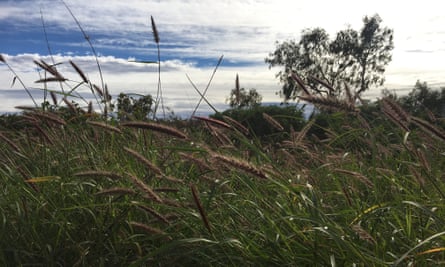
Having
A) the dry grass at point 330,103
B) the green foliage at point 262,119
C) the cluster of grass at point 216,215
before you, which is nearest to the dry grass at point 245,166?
the cluster of grass at point 216,215

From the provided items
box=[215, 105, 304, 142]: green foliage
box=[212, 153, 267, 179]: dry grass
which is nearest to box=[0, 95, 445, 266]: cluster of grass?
box=[212, 153, 267, 179]: dry grass

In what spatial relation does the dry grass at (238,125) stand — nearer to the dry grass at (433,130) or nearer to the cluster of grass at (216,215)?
the cluster of grass at (216,215)

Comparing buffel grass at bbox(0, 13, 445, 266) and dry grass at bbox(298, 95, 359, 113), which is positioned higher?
dry grass at bbox(298, 95, 359, 113)

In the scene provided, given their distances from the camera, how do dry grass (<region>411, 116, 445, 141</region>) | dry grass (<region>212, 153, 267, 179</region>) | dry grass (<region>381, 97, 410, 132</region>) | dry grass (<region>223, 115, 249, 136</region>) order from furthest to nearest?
dry grass (<region>223, 115, 249, 136</region>) < dry grass (<region>381, 97, 410, 132</region>) < dry grass (<region>411, 116, 445, 141</region>) < dry grass (<region>212, 153, 267, 179</region>)

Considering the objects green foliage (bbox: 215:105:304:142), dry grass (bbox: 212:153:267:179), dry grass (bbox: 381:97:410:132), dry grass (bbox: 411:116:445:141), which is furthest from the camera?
green foliage (bbox: 215:105:304:142)

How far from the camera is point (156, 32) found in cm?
367

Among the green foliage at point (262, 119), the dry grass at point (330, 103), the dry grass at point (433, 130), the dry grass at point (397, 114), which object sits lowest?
the green foliage at point (262, 119)

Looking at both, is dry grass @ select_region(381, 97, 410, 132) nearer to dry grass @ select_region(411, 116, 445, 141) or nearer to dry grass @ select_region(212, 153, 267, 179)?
dry grass @ select_region(411, 116, 445, 141)

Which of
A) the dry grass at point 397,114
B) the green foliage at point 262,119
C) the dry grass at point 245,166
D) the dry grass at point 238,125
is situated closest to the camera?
the dry grass at point 245,166

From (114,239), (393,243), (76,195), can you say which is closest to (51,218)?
(76,195)

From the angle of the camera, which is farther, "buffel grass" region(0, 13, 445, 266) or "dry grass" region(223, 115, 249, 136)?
"dry grass" region(223, 115, 249, 136)

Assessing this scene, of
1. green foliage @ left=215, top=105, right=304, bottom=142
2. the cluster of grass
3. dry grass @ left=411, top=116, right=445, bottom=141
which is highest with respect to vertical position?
dry grass @ left=411, top=116, right=445, bottom=141

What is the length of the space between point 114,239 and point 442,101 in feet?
69.0

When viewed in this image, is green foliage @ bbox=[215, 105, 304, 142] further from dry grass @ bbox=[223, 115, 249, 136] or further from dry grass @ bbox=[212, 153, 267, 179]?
dry grass @ bbox=[212, 153, 267, 179]
